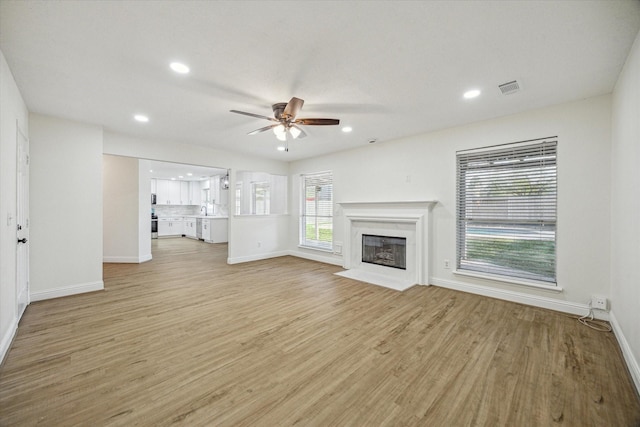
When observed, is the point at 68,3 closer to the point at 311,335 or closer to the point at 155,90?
the point at 155,90

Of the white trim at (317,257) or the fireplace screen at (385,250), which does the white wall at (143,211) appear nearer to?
the white trim at (317,257)

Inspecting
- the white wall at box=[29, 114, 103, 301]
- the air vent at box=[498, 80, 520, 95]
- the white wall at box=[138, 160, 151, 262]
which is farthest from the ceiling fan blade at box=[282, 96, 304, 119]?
the white wall at box=[138, 160, 151, 262]

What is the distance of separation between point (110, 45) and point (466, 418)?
3.69 metres

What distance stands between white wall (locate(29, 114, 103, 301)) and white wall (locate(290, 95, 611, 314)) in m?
4.82

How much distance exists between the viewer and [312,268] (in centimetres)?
541

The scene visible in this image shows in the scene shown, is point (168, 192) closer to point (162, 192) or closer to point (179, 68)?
point (162, 192)

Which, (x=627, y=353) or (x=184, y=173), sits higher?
(x=184, y=173)

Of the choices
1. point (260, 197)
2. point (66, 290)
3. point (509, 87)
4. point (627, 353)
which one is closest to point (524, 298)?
point (627, 353)

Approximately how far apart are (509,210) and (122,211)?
26.0ft

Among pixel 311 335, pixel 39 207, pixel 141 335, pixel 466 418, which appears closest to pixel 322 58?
pixel 311 335

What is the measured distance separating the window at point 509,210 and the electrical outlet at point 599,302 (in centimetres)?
40

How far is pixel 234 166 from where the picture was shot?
582 cm

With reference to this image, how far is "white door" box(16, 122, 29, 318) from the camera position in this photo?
9.33 ft

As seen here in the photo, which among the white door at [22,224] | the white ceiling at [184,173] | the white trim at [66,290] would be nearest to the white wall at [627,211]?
the white door at [22,224]
